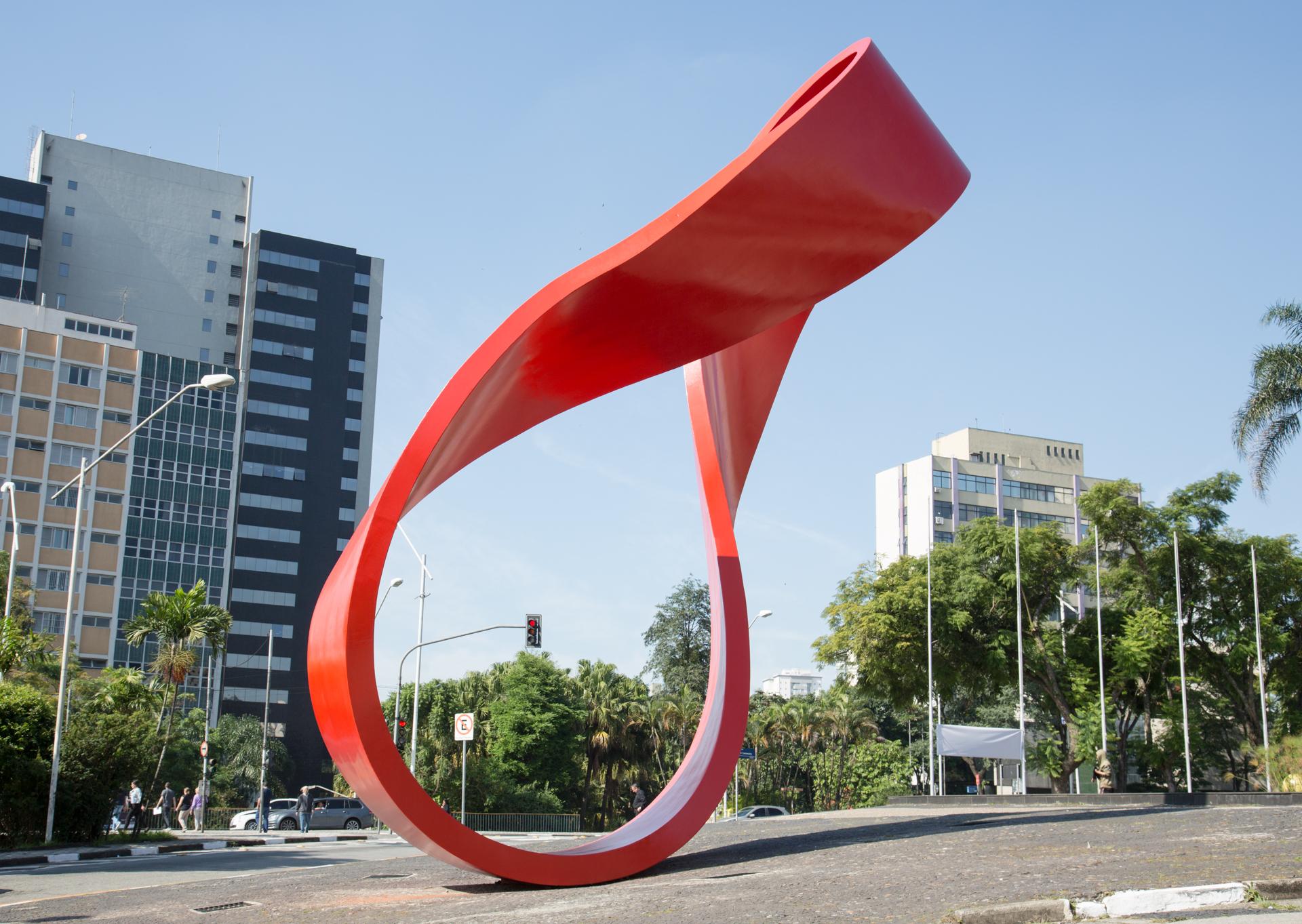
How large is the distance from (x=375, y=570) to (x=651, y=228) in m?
4.16

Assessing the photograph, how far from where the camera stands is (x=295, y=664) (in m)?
86.8

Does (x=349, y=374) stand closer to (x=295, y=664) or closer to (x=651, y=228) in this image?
(x=295, y=664)

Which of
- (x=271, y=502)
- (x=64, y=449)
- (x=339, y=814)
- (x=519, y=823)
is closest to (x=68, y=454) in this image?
(x=64, y=449)

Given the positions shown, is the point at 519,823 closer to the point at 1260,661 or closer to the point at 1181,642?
the point at 1181,642

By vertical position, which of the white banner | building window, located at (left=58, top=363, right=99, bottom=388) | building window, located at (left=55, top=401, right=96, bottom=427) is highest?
building window, located at (left=58, top=363, right=99, bottom=388)

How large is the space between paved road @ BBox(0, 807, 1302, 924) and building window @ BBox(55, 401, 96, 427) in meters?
57.3

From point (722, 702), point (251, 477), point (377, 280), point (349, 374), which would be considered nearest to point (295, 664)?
point (251, 477)

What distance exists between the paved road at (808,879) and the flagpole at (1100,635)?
21.6m

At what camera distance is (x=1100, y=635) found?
38531 mm

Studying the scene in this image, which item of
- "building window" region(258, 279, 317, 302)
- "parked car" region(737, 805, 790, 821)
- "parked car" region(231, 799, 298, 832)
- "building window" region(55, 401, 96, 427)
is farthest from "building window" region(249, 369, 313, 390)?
"parked car" region(737, 805, 790, 821)

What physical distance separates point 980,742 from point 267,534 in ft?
229

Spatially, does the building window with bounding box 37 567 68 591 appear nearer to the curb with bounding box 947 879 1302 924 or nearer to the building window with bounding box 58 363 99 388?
the building window with bounding box 58 363 99 388

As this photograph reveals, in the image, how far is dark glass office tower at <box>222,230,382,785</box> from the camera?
85438 mm

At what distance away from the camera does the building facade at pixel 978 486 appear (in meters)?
92.4
